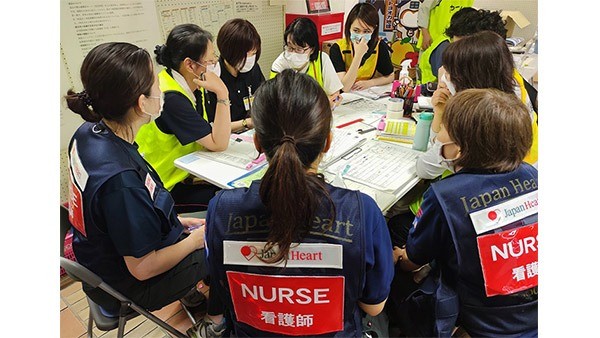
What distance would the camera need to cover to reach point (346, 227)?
799 mm

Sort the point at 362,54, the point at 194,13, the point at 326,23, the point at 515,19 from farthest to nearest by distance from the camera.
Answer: the point at 326,23
the point at 515,19
the point at 194,13
the point at 362,54

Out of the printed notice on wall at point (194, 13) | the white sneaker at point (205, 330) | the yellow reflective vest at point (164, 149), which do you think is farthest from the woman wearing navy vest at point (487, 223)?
the printed notice on wall at point (194, 13)

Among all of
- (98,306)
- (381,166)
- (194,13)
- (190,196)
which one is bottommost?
(98,306)

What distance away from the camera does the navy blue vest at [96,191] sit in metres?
0.98

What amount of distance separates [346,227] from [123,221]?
620 millimetres

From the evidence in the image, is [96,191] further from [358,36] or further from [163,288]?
A: [358,36]

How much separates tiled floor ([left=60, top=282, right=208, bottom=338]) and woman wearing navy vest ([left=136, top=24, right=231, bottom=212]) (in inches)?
21.6

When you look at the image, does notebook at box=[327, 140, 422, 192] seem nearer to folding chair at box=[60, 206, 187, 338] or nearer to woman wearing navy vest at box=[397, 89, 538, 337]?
woman wearing navy vest at box=[397, 89, 538, 337]

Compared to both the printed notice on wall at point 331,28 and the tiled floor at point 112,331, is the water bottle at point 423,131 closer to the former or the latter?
the tiled floor at point 112,331

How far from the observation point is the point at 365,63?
2883 millimetres

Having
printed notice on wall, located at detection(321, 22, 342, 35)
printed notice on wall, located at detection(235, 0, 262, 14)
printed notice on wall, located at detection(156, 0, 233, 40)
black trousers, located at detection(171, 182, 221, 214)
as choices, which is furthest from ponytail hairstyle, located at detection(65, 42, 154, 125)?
printed notice on wall, located at detection(321, 22, 342, 35)

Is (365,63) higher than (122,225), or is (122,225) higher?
(365,63)

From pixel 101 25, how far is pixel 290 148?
6.64ft

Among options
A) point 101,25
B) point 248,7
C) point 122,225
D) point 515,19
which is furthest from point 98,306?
point 515,19
